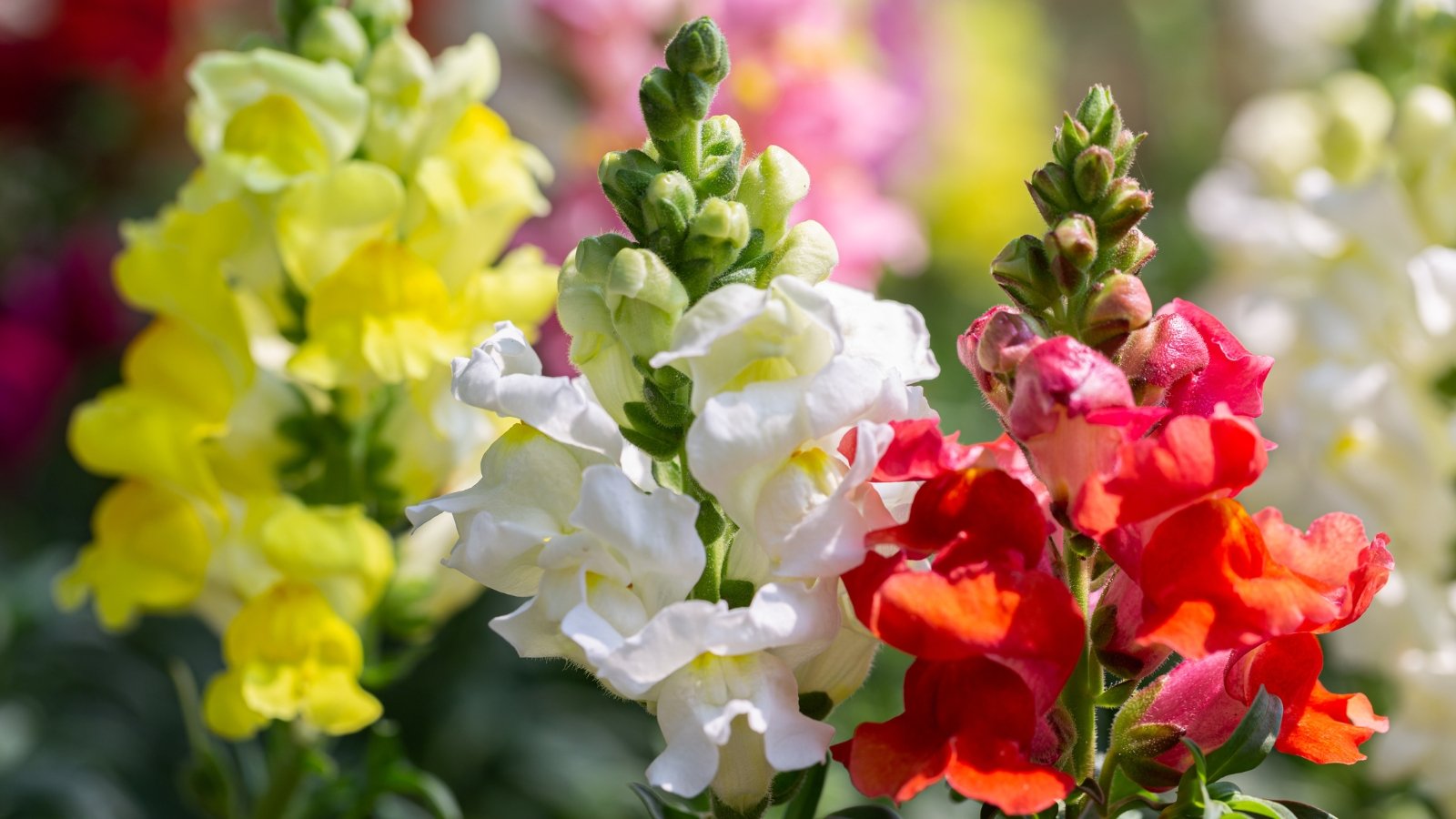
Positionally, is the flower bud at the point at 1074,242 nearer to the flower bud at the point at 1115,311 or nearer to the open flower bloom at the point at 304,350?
the flower bud at the point at 1115,311

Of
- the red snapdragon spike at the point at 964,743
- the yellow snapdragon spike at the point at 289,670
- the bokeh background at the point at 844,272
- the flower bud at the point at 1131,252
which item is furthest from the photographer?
the bokeh background at the point at 844,272

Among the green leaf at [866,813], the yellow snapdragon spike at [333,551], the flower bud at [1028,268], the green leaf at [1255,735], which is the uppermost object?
the flower bud at [1028,268]

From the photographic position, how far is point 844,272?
73.7 inches

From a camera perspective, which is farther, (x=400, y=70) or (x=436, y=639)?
(x=436, y=639)

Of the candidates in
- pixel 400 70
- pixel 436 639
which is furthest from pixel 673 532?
pixel 436 639

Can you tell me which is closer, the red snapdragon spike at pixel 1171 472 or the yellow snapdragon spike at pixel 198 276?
the red snapdragon spike at pixel 1171 472

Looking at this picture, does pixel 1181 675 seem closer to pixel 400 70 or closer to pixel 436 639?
pixel 400 70

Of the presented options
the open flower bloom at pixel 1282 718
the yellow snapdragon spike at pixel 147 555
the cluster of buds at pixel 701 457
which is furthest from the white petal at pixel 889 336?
the yellow snapdragon spike at pixel 147 555

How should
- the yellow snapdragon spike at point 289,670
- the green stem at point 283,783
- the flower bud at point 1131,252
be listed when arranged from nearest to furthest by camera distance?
the flower bud at point 1131,252
the yellow snapdragon spike at point 289,670
the green stem at point 283,783

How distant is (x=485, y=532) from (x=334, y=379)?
1.23 ft

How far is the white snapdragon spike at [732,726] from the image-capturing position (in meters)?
0.70

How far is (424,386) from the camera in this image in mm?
1155

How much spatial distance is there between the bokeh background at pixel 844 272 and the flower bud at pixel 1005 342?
77 cm

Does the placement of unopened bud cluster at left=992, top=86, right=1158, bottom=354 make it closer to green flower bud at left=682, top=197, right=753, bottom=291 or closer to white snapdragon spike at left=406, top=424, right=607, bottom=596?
green flower bud at left=682, top=197, right=753, bottom=291
